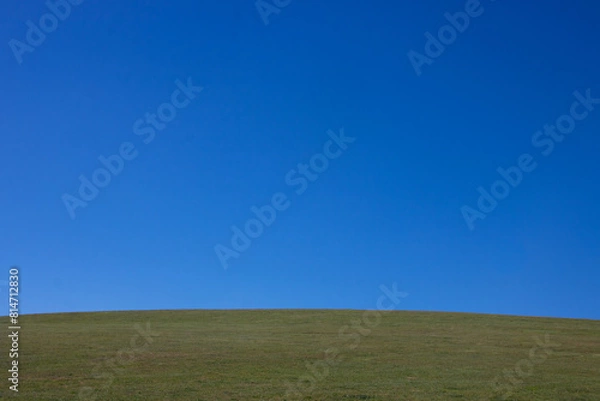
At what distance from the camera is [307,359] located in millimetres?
28609

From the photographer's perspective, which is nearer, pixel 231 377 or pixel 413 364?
pixel 231 377

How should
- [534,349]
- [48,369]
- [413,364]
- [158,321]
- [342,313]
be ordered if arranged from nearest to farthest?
[48,369], [413,364], [534,349], [158,321], [342,313]

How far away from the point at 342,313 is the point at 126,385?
2949cm

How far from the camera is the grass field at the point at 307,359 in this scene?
22.5 metres

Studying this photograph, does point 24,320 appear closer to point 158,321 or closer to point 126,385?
point 158,321

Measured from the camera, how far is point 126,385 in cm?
2292

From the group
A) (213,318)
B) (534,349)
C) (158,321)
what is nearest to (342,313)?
(213,318)

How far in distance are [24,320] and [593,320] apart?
5160cm

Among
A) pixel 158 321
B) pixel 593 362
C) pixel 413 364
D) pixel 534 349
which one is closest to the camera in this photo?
pixel 413 364

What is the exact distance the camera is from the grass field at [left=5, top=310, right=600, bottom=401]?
73.7 ft

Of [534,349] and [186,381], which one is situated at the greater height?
[534,349]

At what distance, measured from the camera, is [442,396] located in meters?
22.1

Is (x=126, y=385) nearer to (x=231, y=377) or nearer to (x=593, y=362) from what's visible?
(x=231, y=377)

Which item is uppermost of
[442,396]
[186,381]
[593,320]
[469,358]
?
[593,320]
